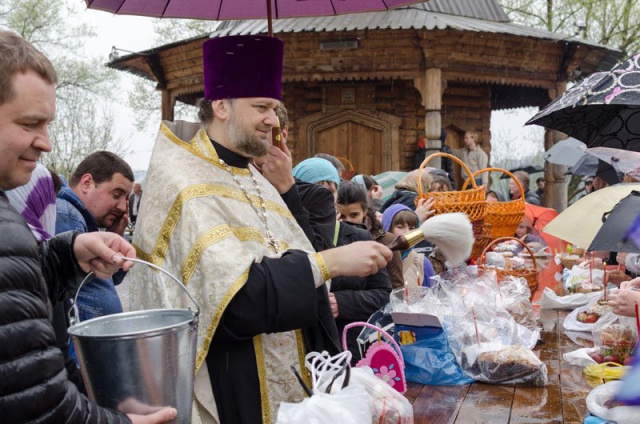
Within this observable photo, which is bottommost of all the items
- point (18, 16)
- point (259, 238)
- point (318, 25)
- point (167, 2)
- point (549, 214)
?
point (549, 214)

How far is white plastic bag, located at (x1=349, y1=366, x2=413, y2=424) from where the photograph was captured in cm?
224

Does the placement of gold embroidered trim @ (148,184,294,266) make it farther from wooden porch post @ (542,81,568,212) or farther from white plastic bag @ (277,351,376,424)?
wooden porch post @ (542,81,568,212)

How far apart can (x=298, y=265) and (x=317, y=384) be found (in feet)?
1.31

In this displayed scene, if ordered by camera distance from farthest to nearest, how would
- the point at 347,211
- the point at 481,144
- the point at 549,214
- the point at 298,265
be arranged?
the point at 481,144, the point at 549,214, the point at 347,211, the point at 298,265

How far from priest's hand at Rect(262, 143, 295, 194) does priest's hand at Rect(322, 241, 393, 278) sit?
629mm

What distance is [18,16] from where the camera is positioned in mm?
27547

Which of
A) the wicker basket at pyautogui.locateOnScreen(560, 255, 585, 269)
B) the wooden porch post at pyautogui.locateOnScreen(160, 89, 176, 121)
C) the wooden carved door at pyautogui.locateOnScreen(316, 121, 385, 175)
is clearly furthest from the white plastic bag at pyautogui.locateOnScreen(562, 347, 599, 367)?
the wooden porch post at pyautogui.locateOnScreen(160, 89, 176, 121)

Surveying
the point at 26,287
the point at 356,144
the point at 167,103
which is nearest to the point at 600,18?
the point at 356,144

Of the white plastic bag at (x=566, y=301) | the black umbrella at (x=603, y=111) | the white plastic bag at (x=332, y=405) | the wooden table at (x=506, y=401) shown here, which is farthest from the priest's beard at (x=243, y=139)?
the white plastic bag at (x=566, y=301)

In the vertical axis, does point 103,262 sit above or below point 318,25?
below

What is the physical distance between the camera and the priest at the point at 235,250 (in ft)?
7.51

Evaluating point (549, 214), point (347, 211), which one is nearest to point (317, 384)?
point (347, 211)

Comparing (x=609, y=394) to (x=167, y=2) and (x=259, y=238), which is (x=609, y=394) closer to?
(x=259, y=238)

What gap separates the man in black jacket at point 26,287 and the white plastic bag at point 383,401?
2.57 ft
